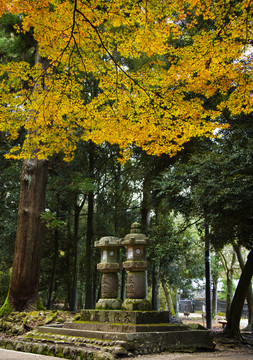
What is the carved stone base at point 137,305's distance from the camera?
8.10m

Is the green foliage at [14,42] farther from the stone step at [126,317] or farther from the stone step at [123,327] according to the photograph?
the stone step at [123,327]

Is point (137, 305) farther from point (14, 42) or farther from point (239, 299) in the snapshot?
point (14, 42)

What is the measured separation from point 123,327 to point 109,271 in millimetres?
1984

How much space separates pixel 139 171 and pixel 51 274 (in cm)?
927

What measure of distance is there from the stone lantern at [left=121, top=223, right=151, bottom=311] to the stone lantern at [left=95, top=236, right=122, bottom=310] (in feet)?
1.26

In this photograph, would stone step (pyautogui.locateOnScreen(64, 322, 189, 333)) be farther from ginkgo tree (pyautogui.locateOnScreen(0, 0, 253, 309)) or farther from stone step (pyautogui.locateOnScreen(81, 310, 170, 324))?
ginkgo tree (pyautogui.locateOnScreen(0, 0, 253, 309))

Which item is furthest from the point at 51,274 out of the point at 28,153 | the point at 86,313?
the point at 28,153

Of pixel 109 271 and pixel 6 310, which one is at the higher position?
pixel 109 271

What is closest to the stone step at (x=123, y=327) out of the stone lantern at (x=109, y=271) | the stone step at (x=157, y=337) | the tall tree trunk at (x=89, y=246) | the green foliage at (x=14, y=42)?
the stone step at (x=157, y=337)

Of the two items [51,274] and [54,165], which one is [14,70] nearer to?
[54,165]

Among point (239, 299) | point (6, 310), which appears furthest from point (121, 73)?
point (239, 299)

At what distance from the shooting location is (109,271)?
9.18 metres

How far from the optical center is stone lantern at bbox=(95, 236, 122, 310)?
8852 millimetres

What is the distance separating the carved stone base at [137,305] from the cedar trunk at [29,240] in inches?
171
